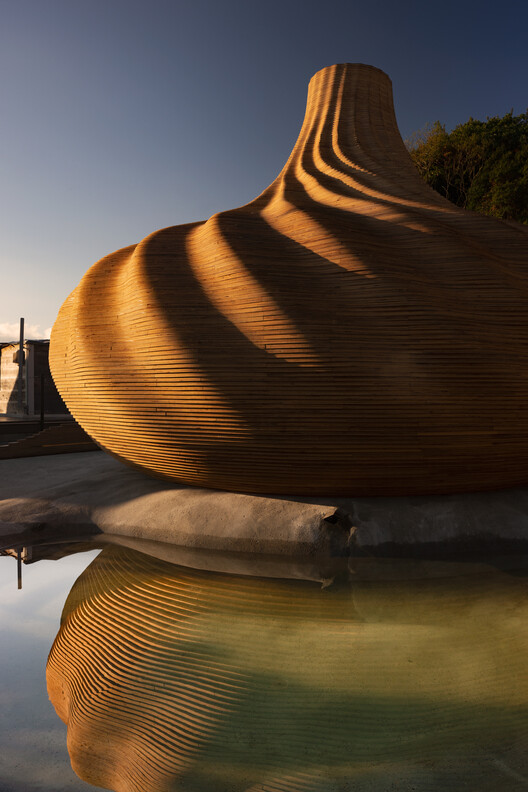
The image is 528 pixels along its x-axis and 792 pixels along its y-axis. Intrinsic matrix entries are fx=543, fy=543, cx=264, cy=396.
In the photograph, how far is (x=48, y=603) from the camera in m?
4.17

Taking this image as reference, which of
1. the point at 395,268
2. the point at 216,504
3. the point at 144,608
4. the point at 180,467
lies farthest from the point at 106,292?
the point at 144,608

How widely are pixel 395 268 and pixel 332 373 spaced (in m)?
1.23

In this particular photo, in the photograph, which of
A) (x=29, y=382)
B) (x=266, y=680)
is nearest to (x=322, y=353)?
(x=266, y=680)

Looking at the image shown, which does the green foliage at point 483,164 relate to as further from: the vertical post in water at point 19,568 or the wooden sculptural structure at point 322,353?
the vertical post in water at point 19,568

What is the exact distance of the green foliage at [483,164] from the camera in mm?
17859

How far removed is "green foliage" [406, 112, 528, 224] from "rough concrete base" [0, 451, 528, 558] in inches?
594

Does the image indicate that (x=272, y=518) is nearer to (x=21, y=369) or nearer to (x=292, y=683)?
(x=292, y=683)

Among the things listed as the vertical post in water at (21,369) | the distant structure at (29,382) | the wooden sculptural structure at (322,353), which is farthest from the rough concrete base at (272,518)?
the vertical post in water at (21,369)

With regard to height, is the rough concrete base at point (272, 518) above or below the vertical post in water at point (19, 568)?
above

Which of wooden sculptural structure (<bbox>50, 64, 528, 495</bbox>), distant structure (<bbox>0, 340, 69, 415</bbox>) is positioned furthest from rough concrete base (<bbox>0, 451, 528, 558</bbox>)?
distant structure (<bbox>0, 340, 69, 415</bbox>)

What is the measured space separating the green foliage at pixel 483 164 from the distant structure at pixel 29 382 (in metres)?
15.1

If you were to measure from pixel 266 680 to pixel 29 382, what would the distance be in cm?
1754

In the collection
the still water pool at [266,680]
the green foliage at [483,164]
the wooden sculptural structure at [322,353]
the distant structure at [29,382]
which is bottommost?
the distant structure at [29,382]

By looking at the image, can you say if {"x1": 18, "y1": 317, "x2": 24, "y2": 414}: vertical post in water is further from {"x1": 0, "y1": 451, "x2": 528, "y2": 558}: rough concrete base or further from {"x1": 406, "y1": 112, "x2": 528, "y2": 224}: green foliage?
{"x1": 406, "y1": 112, "x2": 528, "y2": 224}: green foliage
